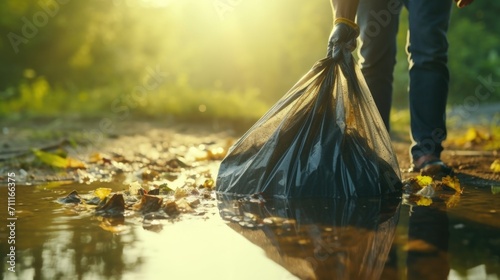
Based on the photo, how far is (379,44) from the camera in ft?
12.0

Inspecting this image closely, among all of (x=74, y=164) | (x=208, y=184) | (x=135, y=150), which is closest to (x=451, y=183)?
(x=208, y=184)

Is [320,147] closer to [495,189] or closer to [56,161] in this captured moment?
[495,189]

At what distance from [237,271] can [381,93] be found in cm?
227

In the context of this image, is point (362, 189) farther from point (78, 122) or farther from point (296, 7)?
point (296, 7)

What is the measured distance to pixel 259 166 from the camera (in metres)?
2.82

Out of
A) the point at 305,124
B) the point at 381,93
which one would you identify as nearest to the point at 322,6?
the point at 381,93

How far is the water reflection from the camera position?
164cm

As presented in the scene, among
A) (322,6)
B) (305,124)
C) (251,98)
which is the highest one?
(322,6)

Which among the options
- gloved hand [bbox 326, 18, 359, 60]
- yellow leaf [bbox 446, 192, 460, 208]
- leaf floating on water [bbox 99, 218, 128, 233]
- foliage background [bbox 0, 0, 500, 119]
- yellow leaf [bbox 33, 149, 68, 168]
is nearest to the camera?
leaf floating on water [bbox 99, 218, 128, 233]

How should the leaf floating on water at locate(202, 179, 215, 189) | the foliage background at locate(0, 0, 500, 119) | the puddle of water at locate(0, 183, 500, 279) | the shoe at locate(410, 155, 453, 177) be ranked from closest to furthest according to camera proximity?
1. the puddle of water at locate(0, 183, 500, 279)
2. the leaf floating on water at locate(202, 179, 215, 189)
3. the shoe at locate(410, 155, 453, 177)
4. the foliage background at locate(0, 0, 500, 119)

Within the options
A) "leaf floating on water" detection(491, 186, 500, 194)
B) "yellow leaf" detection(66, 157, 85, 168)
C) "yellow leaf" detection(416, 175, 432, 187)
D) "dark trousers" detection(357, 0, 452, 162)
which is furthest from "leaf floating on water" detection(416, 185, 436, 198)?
"yellow leaf" detection(66, 157, 85, 168)

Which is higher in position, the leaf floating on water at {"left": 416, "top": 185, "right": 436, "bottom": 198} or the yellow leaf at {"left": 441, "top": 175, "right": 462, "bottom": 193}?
the yellow leaf at {"left": 441, "top": 175, "right": 462, "bottom": 193}

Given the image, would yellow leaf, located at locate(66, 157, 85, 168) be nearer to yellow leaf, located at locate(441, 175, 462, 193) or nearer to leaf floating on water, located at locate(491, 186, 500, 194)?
yellow leaf, located at locate(441, 175, 462, 193)

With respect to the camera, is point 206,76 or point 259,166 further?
point 206,76
